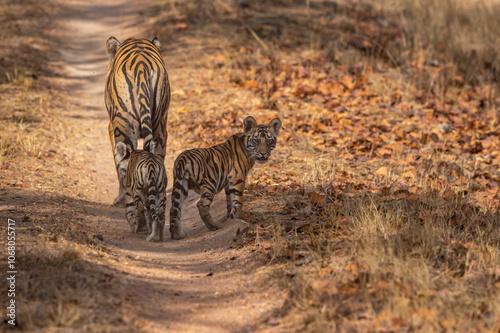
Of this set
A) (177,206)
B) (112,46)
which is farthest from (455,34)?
(177,206)

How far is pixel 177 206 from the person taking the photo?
6465mm

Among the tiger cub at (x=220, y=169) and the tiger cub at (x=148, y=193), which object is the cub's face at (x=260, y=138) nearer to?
the tiger cub at (x=220, y=169)

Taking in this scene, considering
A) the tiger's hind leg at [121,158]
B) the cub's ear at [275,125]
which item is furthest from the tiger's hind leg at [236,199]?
the tiger's hind leg at [121,158]

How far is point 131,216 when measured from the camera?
6.76 metres

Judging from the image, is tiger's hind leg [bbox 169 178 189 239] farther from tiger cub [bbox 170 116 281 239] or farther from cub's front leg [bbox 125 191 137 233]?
cub's front leg [bbox 125 191 137 233]

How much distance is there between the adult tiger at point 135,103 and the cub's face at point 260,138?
3.89 feet

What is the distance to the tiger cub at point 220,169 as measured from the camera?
6520 mm

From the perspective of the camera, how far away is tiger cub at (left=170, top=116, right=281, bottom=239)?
6.52 meters

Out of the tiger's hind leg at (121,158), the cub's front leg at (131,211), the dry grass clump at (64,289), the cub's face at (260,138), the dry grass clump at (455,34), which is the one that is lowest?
the cub's front leg at (131,211)

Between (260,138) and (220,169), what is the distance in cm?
61

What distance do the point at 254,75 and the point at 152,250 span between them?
23.8ft

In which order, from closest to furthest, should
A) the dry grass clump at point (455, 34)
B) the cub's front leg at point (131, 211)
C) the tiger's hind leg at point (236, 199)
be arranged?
the cub's front leg at point (131, 211) < the tiger's hind leg at point (236, 199) < the dry grass clump at point (455, 34)

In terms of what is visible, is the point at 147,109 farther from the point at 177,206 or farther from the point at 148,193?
the point at 177,206

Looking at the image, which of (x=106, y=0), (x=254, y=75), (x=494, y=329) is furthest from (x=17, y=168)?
(x=106, y=0)
